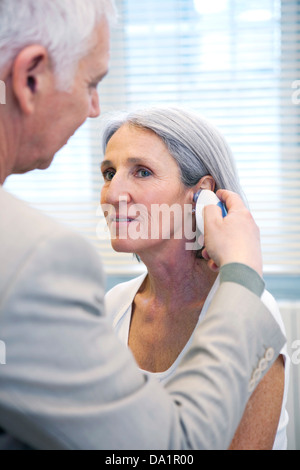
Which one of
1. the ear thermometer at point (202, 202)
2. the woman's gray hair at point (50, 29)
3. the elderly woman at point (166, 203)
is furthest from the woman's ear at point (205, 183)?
the woman's gray hair at point (50, 29)

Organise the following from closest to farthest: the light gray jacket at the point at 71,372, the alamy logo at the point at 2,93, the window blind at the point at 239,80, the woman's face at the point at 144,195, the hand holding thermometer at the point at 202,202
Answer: the light gray jacket at the point at 71,372 < the alamy logo at the point at 2,93 < the hand holding thermometer at the point at 202,202 < the woman's face at the point at 144,195 < the window blind at the point at 239,80

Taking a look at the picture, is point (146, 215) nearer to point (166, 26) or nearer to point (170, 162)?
point (170, 162)

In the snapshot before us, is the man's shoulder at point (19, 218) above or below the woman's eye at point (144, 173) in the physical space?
above

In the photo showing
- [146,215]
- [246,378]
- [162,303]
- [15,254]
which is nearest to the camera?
[15,254]

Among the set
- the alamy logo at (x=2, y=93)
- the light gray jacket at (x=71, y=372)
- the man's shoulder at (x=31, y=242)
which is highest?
the alamy logo at (x=2, y=93)

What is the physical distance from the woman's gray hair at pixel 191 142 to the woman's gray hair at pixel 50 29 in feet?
2.36

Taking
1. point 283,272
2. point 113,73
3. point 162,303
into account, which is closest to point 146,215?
point 162,303

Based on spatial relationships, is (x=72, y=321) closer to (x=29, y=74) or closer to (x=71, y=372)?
(x=71, y=372)

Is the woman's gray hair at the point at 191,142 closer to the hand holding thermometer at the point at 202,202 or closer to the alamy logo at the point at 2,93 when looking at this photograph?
the hand holding thermometer at the point at 202,202

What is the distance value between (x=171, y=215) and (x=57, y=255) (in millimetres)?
850

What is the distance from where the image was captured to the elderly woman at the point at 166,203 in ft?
4.62

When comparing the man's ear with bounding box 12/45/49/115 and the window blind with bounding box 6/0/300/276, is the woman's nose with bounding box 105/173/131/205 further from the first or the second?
the window blind with bounding box 6/0/300/276

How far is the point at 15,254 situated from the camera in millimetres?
590

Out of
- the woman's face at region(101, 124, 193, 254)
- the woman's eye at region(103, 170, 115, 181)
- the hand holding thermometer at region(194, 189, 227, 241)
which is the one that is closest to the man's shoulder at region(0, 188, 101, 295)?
the hand holding thermometer at region(194, 189, 227, 241)
